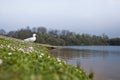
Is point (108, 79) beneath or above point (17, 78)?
beneath

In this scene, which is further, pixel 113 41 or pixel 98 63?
pixel 113 41

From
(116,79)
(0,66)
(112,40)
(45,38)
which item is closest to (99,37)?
(112,40)

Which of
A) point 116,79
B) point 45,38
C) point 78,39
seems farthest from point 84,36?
point 116,79

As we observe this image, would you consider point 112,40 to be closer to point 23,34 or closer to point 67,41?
point 67,41

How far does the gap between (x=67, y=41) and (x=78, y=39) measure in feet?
16.6

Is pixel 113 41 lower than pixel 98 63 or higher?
higher

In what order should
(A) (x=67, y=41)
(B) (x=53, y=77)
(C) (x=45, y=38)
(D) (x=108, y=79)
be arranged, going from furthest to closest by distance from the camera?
(A) (x=67, y=41)
(C) (x=45, y=38)
(D) (x=108, y=79)
(B) (x=53, y=77)

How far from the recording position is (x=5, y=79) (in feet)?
11.9

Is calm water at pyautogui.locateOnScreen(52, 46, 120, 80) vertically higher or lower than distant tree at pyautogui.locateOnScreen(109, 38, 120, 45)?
lower

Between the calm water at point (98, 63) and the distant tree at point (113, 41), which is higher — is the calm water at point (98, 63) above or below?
below

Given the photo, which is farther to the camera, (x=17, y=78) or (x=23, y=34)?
(x=23, y=34)

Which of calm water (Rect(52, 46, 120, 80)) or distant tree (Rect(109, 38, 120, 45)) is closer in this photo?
calm water (Rect(52, 46, 120, 80))

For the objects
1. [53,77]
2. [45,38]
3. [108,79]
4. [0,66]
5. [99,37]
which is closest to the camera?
[53,77]

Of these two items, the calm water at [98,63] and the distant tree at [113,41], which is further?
the distant tree at [113,41]
